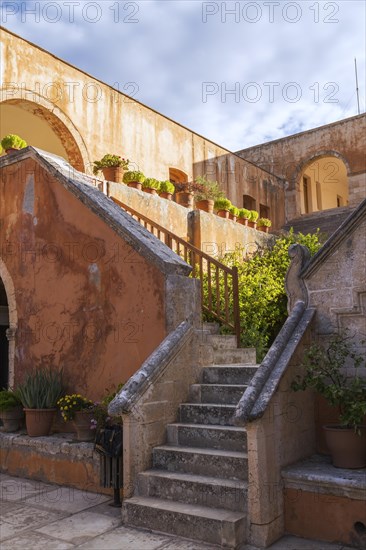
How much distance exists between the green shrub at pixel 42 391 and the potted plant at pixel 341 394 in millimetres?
3150

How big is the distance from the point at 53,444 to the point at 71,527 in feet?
5.04

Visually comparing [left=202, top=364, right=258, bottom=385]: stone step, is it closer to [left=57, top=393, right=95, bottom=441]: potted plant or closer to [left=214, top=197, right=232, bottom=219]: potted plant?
[left=57, top=393, right=95, bottom=441]: potted plant

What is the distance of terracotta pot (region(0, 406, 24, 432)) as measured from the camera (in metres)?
6.55

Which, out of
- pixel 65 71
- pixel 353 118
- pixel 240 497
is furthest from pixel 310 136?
pixel 240 497

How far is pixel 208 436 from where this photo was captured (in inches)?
194

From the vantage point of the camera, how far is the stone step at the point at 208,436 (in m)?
4.74

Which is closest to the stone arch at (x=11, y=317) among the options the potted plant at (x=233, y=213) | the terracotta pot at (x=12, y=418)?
the terracotta pot at (x=12, y=418)

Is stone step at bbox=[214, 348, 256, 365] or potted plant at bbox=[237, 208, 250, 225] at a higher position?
potted plant at bbox=[237, 208, 250, 225]

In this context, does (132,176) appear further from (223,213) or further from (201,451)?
(201,451)

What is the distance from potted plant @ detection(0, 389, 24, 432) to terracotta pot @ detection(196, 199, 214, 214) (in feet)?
21.2

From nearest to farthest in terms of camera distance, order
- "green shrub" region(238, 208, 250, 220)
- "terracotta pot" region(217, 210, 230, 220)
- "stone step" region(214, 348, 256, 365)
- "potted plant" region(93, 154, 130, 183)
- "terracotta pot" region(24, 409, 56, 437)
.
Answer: "terracotta pot" region(24, 409, 56, 437), "stone step" region(214, 348, 256, 365), "potted plant" region(93, 154, 130, 183), "terracotta pot" region(217, 210, 230, 220), "green shrub" region(238, 208, 250, 220)

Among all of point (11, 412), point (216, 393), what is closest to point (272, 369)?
point (216, 393)

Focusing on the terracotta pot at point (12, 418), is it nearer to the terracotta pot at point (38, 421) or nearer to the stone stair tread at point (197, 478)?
the terracotta pot at point (38, 421)

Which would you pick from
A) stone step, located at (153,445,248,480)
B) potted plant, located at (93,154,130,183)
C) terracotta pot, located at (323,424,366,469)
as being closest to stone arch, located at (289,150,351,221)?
potted plant, located at (93,154,130,183)
